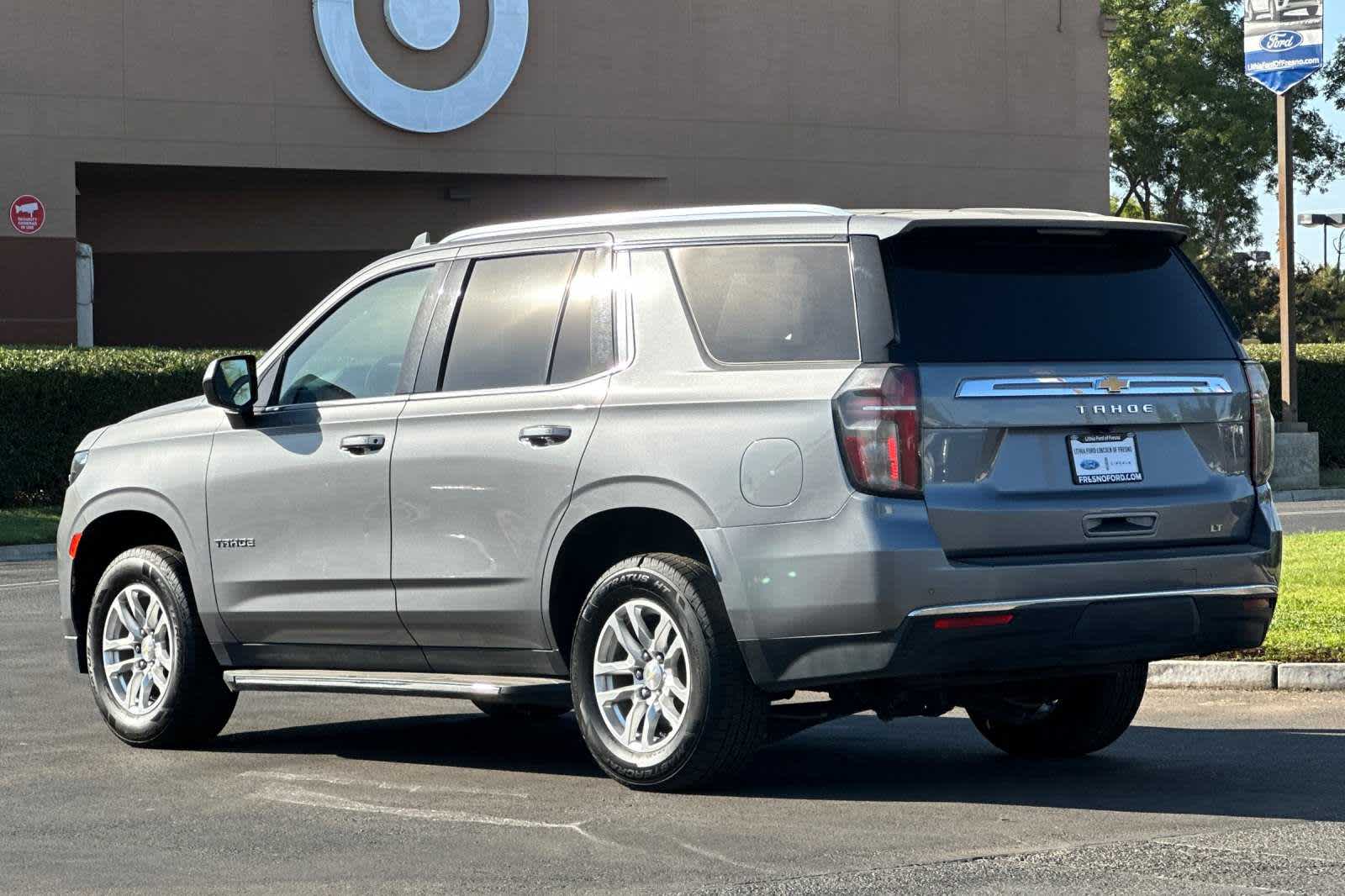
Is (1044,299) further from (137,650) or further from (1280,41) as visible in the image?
(1280,41)

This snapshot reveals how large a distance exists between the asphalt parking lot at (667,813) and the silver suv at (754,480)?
352mm

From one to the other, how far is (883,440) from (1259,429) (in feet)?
5.25

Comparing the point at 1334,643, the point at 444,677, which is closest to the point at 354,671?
the point at 444,677

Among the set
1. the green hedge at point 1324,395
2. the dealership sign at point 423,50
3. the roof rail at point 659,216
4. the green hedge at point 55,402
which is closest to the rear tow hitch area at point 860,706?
the roof rail at point 659,216

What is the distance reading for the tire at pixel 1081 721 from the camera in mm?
8328

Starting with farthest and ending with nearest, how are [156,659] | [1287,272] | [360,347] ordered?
[1287,272], [156,659], [360,347]

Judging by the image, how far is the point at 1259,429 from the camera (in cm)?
761

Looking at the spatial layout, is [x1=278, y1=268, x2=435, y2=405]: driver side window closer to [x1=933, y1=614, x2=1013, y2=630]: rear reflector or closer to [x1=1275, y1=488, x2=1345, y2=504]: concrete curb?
[x1=933, y1=614, x2=1013, y2=630]: rear reflector

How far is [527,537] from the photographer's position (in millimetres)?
7703

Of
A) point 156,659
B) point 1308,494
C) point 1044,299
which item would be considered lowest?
point 1308,494

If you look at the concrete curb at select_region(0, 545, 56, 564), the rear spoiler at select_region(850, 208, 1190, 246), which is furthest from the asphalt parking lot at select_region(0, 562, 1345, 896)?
the concrete curb at select_region(0, 545, 56, 564)

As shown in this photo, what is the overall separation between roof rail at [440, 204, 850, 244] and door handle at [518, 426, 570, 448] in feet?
2.57

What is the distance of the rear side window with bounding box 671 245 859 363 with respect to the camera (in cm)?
715

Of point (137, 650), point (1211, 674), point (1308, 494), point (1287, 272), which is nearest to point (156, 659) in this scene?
point (137, 650)
